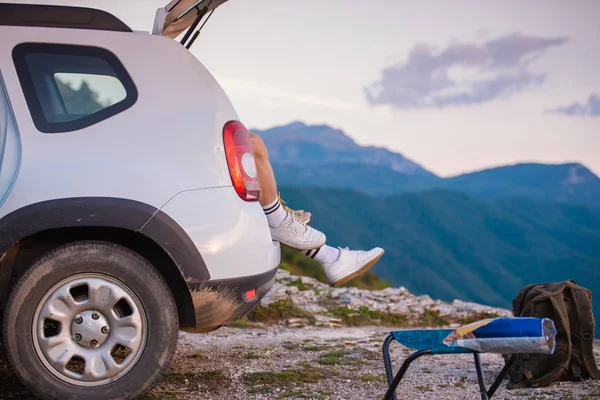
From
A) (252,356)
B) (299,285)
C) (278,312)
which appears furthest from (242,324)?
(299,285)

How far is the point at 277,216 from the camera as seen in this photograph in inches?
167

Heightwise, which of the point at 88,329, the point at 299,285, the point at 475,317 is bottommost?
the point at 475,317

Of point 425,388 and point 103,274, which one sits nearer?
point 103,274

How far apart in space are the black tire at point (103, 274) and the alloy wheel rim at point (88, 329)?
0.03m

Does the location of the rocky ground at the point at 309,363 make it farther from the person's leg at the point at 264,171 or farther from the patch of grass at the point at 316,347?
the person's leg at the point at 264,171

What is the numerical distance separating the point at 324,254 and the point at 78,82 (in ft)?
6.88

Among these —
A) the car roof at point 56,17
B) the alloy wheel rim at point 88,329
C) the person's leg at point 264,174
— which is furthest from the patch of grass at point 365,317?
the car roof at point 56,17

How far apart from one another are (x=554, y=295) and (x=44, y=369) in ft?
10.6

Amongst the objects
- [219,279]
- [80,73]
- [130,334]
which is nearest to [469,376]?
[219,279]

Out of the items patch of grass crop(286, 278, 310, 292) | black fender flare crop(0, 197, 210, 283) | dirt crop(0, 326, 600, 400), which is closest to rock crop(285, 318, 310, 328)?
dirt crop(0, 326, 600, 400)

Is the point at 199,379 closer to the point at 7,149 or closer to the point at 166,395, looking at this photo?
the point at 166,395

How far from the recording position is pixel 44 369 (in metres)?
3.16

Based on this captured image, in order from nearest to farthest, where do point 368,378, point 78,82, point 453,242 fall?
point 78,82 → point 368,378 → point 453,242

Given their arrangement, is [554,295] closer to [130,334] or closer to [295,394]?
[295,394]
